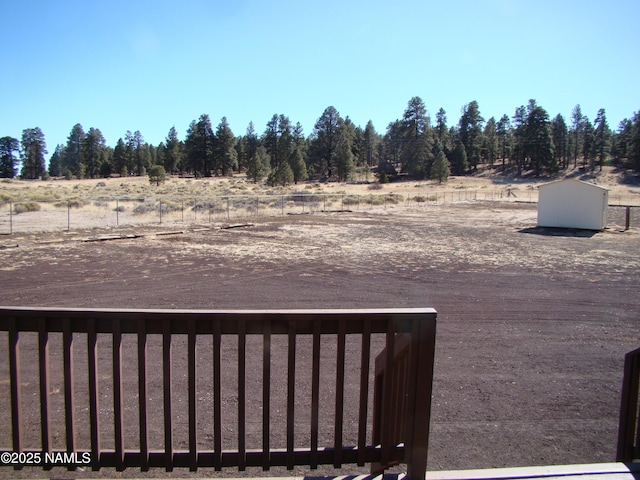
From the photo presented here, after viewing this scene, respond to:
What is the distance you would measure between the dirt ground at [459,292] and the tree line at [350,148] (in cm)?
6164

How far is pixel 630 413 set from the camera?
360 centimetres

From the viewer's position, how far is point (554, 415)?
5766 mm

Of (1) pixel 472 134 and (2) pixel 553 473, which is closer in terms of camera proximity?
(2) pixel 553 473

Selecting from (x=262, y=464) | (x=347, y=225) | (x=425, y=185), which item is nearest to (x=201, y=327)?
(x=262, y=464)

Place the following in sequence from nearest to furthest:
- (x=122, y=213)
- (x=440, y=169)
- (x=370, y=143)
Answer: (x=122, y=213), (x=440, y=169), (x=370, y=143)

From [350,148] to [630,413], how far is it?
306 feet

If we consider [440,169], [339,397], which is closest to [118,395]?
[339,397]

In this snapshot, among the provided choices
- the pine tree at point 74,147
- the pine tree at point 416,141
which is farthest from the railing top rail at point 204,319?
the pine tree at point 74,147

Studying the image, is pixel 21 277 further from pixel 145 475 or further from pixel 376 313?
pixel 376 313

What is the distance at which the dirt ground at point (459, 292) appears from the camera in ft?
18.0

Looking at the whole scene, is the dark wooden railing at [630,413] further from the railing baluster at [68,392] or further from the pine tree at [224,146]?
the pine tree at [224,146]

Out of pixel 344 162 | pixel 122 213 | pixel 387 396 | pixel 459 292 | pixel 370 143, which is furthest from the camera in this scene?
pixel 370 143

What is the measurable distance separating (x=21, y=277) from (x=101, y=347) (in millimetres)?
7865

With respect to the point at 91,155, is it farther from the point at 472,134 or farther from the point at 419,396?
the point at 419,396
